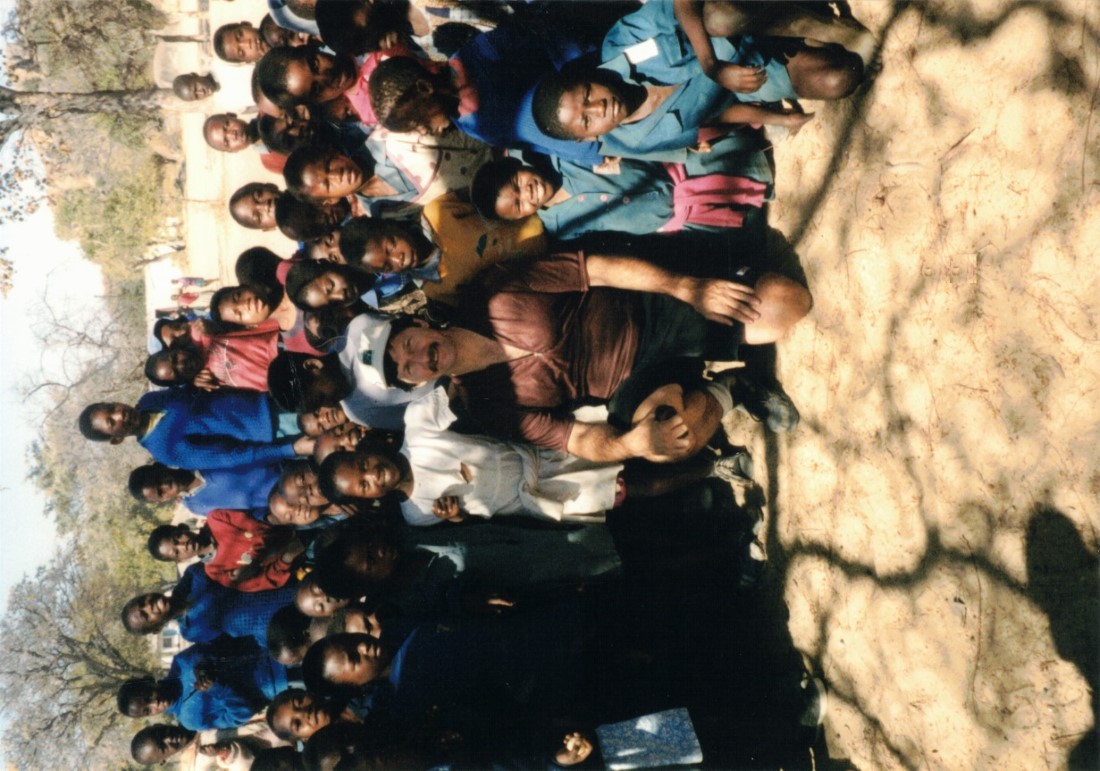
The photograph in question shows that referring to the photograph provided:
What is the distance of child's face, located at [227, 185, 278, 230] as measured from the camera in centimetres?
450

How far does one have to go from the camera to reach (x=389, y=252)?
10.6 feet

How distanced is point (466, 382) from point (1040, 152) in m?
2.26

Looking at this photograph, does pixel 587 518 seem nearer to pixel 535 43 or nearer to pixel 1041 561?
pixel 1041 561

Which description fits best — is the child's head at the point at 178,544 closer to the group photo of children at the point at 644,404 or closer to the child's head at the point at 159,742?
the group photo of children at the point at 644,404

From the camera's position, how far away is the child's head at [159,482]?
4.59 metres

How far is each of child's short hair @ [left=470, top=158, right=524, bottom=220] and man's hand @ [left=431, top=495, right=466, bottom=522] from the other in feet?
4.59

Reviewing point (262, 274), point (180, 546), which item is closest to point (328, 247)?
point (262, 274)

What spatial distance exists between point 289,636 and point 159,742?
6.37ft

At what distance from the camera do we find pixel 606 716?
9.43 ft

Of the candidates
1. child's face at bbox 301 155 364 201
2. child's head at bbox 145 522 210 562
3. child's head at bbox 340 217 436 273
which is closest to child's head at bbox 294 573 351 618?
child's head at bbox 145 522 210 562

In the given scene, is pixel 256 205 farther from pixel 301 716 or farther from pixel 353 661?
pixel 301 716

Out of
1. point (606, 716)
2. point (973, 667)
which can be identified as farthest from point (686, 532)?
point (973, 667)

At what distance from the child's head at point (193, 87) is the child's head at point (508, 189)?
19.4 feet

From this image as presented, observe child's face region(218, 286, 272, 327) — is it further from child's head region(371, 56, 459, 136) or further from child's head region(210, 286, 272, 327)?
child's head region(371, 56, 459, 136)
